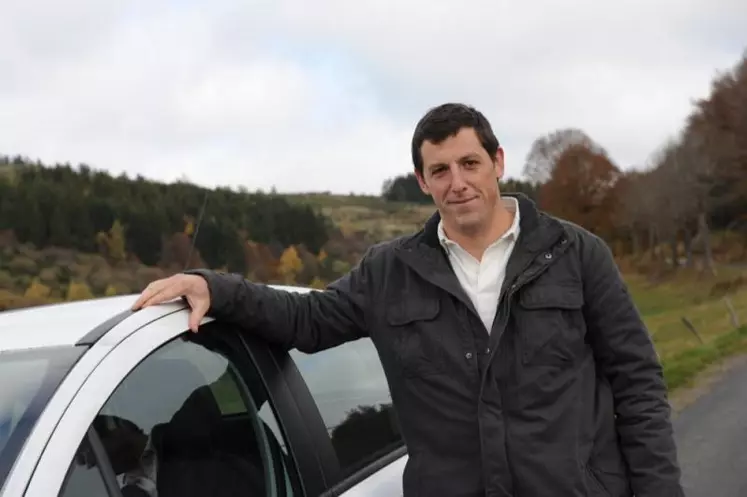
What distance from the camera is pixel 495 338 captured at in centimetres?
230

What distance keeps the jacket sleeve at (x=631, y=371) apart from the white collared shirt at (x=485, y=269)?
0.72ft

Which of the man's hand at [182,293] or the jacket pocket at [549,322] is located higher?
the man's hand at [182,293]

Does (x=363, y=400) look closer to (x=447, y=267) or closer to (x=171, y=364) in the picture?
(x=447, y=267)

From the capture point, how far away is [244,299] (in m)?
2.52

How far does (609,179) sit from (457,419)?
2572 inches

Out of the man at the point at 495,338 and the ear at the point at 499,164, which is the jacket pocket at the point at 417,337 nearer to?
the man at the point at 495,338

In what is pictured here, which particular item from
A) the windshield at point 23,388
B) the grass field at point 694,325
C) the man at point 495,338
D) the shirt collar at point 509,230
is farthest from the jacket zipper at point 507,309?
the grass field at point 694,325

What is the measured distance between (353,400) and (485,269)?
794mm

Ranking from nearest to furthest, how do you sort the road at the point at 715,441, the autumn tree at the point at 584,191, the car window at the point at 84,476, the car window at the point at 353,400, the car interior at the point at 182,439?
the car window at the point at 84,476, the car interior at the point at 182,439, the car window at the point at 353,400, the road at the point at 715,441, the autumn tree at the point at 584,191

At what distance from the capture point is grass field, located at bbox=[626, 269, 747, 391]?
12.3m

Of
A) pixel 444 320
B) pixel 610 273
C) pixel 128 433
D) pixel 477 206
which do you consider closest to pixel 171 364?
pixel 128 433

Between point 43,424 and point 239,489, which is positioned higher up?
point 43,424

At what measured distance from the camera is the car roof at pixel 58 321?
6.88 ft

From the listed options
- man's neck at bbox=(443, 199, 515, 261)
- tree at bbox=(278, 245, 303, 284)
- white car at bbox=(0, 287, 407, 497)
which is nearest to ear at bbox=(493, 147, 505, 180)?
man's neck at bbox=(443, 199, 515, 261)
